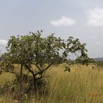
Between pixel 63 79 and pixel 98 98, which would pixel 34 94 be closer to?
pixel 98 98

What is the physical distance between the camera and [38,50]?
819 centimetres

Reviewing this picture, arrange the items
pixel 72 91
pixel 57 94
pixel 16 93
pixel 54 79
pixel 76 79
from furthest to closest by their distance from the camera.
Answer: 1. pixel 76 79
2. pixel 54 79
3. pixel 72 91
4. pixel 57 94
5. pixel 16 93

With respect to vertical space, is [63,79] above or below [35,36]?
below

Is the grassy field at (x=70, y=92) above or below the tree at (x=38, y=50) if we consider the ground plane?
below

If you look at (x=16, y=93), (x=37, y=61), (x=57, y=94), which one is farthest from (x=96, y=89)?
(x=16, y=93)

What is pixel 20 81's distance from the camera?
8.46 meters

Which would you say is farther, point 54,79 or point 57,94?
point 54,79

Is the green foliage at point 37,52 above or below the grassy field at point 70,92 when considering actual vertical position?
above

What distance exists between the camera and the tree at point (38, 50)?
324 inches

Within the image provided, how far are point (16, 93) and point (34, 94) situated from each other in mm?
463

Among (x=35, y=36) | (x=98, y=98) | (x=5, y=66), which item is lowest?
(x=98, y=98)

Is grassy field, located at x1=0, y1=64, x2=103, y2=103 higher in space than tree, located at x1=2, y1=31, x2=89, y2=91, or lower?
lower

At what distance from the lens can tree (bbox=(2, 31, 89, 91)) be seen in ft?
27.0

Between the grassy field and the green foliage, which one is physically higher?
the green foliage
